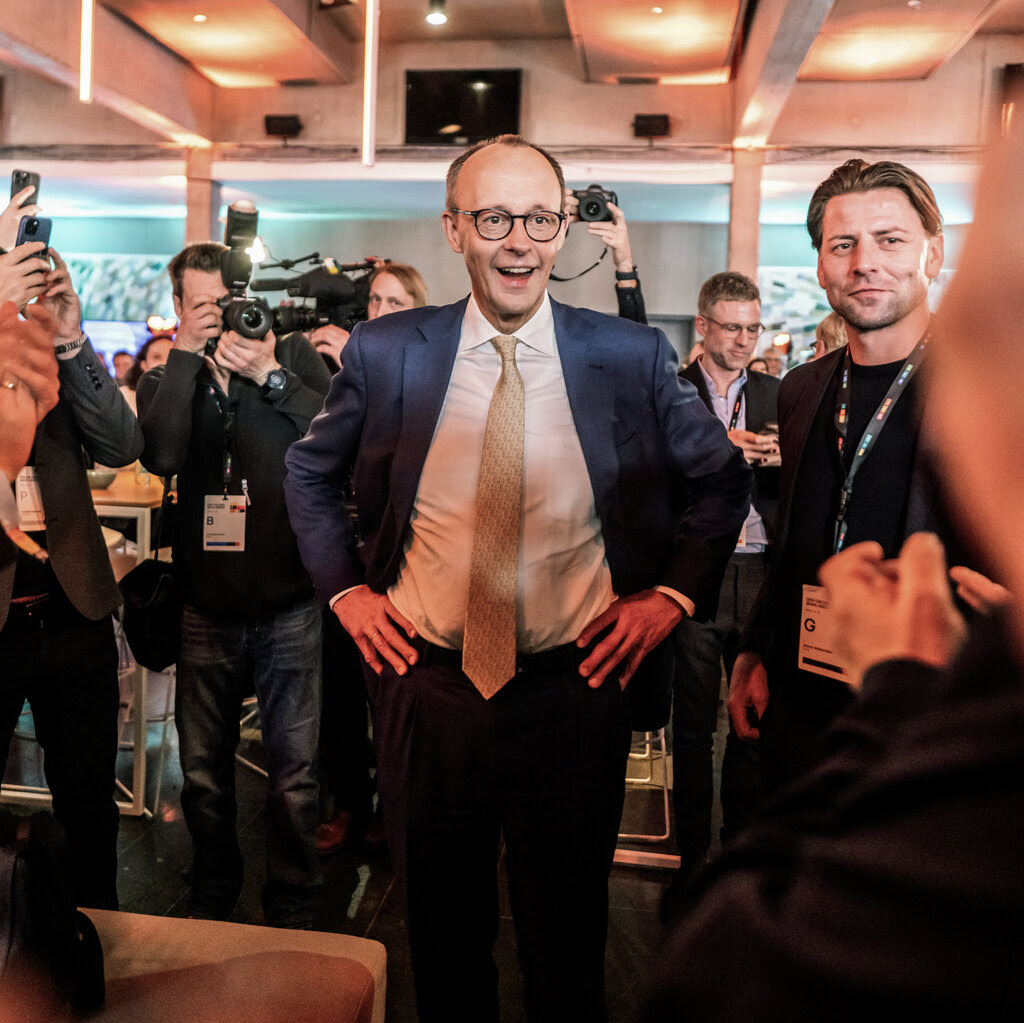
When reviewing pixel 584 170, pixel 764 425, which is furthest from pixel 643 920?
pixel 584 170

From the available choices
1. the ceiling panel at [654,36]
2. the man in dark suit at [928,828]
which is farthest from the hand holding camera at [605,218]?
the ceiling panel at [654,36]

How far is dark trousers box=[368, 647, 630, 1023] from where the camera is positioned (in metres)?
1.46

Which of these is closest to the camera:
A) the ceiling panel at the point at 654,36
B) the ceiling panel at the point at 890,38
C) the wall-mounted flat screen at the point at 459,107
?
the ceiling panel at the point at 890,38

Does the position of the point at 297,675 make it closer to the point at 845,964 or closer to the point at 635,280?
the point at 635,280

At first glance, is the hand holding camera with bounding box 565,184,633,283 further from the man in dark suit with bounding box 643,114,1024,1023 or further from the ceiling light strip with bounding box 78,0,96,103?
the man in dark suit with bounding box 643,114,1024,1023

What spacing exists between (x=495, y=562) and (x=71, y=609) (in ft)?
3.52

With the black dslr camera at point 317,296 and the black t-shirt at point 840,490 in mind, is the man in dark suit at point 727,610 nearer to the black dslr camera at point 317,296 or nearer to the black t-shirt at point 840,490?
the black t-shirt at point 840,490

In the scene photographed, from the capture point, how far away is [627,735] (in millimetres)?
1564

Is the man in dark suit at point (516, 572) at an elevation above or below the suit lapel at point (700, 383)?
below

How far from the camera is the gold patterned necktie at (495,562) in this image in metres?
1.42

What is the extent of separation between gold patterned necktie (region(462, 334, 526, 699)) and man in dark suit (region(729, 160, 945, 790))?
0.55 metres

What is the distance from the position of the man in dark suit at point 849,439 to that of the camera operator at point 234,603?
115 centimetres

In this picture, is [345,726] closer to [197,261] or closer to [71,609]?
[71,609]

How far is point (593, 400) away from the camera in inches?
58.9
